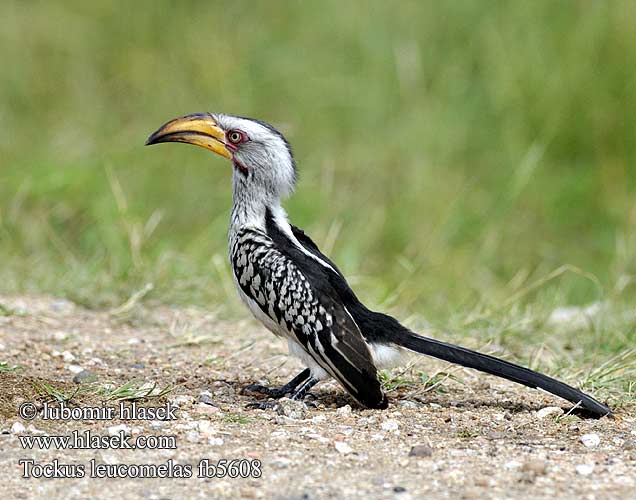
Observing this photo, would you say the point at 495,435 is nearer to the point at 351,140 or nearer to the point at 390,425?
the point at 390,425

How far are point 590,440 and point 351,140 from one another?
16.8 feet

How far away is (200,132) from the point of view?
476cm

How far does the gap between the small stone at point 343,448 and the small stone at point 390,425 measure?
0.99 ft

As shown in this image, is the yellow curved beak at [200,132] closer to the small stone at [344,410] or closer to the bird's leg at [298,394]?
the bird's leg at [298,394]

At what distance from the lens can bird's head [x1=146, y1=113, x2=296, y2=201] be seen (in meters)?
4.73

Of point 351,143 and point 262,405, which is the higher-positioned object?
point 351,143

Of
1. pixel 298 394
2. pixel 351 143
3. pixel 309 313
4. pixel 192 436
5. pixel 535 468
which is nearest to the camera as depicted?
pixel 535 468

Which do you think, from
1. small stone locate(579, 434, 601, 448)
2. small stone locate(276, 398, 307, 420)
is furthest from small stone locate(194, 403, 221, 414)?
small stone locate(579, 434, 601, 448)

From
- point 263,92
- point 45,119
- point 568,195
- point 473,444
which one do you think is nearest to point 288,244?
point 473,444

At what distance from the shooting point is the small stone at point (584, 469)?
345 centimetres

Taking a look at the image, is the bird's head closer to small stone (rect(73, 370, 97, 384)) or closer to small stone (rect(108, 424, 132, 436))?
small stone (rect(73, 370, 97, 384))

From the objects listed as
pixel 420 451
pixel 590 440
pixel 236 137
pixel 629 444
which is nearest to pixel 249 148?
pixel 236 137

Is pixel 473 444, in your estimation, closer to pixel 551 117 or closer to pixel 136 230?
pixel 136 230

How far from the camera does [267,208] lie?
4.71 meters
